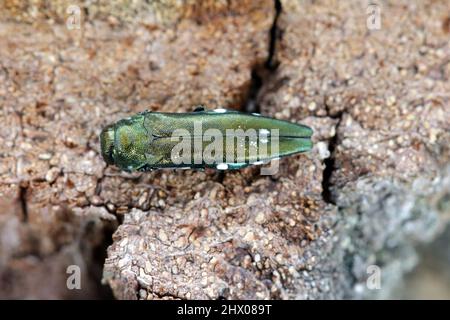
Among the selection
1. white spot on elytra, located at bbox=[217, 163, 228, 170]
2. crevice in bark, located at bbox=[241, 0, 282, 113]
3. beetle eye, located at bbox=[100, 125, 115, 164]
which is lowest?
white spot on elytra, located at bbox=[217, 163, 228, 170]

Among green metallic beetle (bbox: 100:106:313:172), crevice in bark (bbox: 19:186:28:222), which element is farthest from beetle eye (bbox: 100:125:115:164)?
crevice in bark (bbox: 19:186:28:222)

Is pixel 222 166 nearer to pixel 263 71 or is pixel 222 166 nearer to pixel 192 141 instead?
pixel 192 141

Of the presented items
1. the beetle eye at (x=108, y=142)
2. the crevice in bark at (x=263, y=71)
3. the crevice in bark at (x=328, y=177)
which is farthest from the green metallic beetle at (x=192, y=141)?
the crevice in bark at (x=263, y=71)

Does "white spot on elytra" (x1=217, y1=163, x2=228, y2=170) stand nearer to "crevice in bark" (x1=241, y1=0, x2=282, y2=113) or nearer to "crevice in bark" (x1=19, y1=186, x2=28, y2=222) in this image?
"crevice in bark" (x1=241, y1=0, x2=282, y2=113)

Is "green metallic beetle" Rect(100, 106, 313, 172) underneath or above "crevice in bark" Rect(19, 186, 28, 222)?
above

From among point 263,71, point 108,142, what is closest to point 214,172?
point 108,142

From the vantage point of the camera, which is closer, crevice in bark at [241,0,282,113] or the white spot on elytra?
the white spot on elytra

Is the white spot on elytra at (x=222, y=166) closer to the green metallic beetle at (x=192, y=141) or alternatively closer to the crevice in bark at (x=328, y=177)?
A: the green metallic beetle at (x=192, y=141)
